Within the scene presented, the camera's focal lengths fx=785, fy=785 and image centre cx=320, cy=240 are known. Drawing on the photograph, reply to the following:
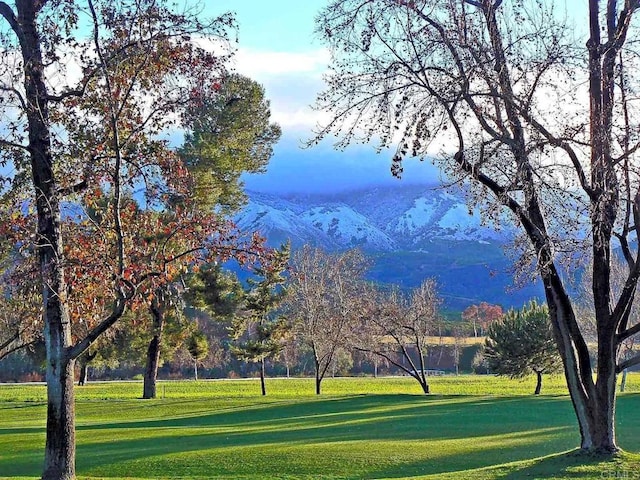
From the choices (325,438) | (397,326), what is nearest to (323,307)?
(397,326)

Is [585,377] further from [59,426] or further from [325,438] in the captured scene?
[325,438]

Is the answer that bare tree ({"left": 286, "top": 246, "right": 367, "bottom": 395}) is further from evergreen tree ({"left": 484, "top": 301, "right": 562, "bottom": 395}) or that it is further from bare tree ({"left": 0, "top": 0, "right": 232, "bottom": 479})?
bare tree ({"left": 0, "top": 0, "right": 232, "bottom": 479})

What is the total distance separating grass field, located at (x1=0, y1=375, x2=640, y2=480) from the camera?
16297 millimetres

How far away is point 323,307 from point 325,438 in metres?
29.3

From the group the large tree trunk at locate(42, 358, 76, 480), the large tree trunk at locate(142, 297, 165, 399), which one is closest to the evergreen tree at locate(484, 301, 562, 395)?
the large tree trunk at locate(142, 297, 165, 399)

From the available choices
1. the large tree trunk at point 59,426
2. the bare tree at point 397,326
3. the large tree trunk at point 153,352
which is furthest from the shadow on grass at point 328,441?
the bare tree at point 397,326

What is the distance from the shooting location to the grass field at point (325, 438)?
16297 mm

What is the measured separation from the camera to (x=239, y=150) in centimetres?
3331

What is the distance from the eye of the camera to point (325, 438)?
75.9 ft

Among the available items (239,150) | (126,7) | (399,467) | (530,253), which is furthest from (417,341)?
(126,7)

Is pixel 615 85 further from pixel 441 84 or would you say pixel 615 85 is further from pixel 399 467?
pixel 399 467

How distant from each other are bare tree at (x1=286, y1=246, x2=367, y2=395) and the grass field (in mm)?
8375

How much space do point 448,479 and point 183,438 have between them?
522 inches

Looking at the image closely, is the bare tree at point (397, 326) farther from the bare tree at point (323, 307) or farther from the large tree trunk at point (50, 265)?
the large tree trunk at point (50, 265)
